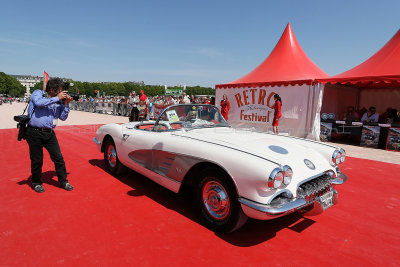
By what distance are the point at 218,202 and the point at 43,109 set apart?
106 inches

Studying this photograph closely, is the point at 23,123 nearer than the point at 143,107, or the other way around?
the point at 23,123

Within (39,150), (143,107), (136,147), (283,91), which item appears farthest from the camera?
(143,107)

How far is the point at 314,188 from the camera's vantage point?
2338 mm

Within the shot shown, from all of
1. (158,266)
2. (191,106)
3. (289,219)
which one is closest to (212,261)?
(158,266)

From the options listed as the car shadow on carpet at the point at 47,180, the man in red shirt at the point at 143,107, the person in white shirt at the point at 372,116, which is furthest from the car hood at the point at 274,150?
the person in white shirt at the point at 372,116

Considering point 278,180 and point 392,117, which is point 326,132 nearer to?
point 392,117

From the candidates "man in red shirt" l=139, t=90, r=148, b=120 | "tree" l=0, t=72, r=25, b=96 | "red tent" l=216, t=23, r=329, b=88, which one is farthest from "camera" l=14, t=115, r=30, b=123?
"tree" l=0, t=72, r=25, b=96

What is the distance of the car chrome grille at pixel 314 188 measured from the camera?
2236 mm

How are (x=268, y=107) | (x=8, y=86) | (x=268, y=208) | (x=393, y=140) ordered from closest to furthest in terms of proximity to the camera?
(x=268, y=208)
(x=393, y=140)
(x=268, y=107)
(x=8, y=86)

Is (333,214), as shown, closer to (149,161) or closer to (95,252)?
(149,161)

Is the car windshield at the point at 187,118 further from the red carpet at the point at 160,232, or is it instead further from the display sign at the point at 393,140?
the display sign at the point at 393,140

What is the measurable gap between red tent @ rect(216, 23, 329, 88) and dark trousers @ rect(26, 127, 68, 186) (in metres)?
8.73

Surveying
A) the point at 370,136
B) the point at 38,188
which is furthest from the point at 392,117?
the point at 38,188

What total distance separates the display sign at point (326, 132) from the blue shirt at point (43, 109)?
8.88 meters
